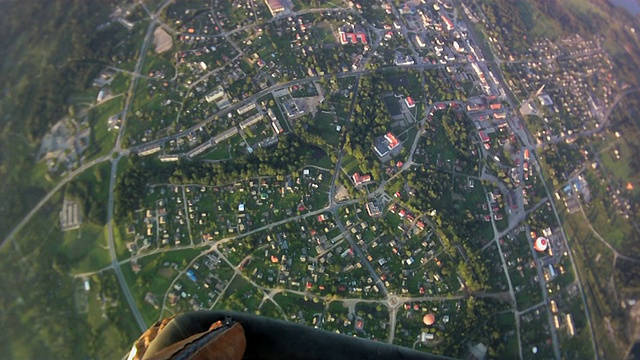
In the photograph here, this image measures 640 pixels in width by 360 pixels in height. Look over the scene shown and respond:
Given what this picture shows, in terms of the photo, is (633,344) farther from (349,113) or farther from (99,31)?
Result: (99,31)

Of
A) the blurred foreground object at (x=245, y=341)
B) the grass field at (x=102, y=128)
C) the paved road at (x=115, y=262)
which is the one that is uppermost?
the blurred foreground object at (x=245, y=341)

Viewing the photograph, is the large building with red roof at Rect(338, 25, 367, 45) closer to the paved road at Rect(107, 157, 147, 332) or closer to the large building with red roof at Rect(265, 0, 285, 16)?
the large building with red roof at Rect(265, 0, 285, 16)

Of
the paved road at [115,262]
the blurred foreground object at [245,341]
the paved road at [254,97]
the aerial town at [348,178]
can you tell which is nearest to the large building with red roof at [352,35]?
the aerial town at [348,178]

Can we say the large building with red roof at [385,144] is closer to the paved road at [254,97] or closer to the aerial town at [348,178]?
the aerial town at [348,178]

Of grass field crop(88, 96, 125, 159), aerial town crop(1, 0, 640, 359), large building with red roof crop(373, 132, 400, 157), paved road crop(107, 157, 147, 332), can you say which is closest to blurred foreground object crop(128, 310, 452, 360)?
aerial town crop(1, 0, 640, 359)

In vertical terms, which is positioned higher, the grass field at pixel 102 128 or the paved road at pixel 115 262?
the grass field at pixel 102 128

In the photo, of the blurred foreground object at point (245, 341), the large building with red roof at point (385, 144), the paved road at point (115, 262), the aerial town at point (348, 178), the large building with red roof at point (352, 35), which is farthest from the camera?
the large building with red roof at point (352, 35)

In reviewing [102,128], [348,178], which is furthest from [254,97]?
[102,128]

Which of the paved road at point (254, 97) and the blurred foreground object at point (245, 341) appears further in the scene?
the paved road at point (254, 97)

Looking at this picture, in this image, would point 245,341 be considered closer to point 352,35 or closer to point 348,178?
point 348,178
